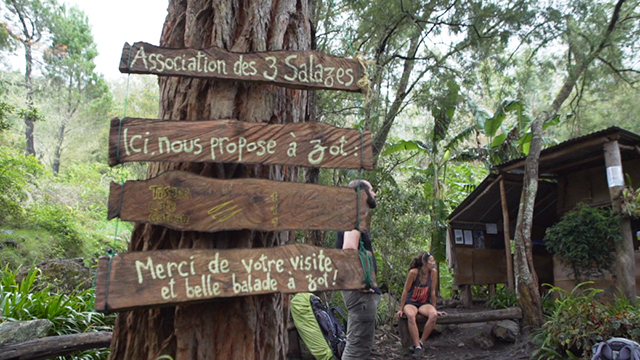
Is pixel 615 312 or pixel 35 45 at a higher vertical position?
pixel 35 45

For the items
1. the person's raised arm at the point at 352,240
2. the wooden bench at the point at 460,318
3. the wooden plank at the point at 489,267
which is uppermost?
the person's raised arm at the point at 352,240

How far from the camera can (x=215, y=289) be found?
221 cm

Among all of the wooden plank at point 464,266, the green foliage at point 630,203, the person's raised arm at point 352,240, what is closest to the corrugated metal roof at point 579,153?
the green foliage at point 630,203

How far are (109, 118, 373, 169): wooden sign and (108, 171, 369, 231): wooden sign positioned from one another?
12 centimetres

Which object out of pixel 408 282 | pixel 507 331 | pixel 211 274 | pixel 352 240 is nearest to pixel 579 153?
pixel 507 331

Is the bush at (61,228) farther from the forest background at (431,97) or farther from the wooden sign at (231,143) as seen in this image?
the wooden sign at (231,143)

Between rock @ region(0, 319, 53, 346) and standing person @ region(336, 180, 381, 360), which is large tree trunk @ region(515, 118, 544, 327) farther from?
rock @ region(0, 319, 53, 346)

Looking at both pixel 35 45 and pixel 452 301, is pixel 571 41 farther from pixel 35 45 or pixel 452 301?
pixel 35 45

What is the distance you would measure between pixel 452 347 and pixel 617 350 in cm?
325

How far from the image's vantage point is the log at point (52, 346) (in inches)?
151

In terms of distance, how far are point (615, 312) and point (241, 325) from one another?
536 centimetres

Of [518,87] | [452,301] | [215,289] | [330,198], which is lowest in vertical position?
[452,301]

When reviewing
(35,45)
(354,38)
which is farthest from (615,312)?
(35,45)

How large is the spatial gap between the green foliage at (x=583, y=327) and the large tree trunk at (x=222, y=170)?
446 cm
